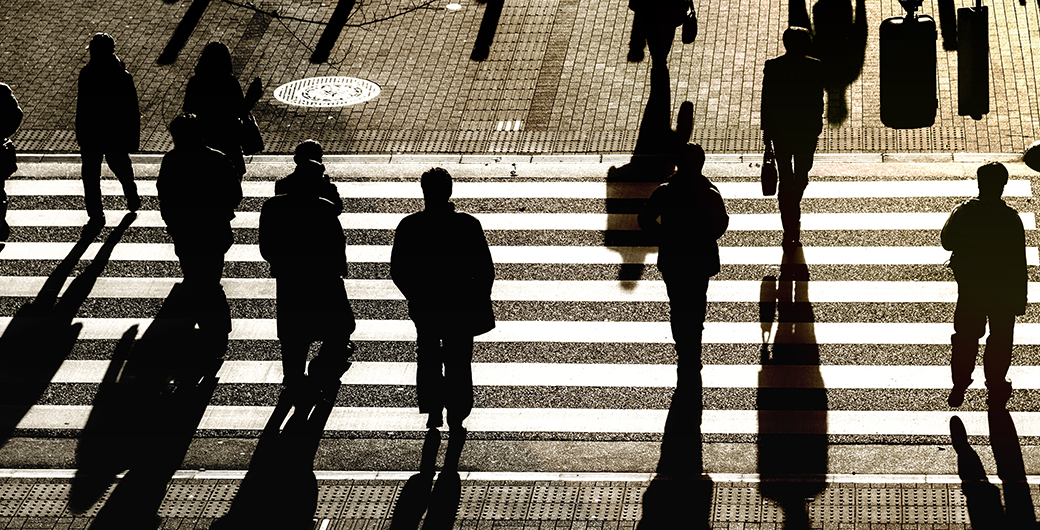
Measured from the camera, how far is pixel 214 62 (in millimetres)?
11273

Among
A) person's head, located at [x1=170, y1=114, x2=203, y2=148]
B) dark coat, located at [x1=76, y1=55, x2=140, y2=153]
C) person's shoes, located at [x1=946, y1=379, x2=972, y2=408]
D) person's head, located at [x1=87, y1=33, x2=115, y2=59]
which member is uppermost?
person's head, located at [x1=87, y1=33, x2=115, y2=59]

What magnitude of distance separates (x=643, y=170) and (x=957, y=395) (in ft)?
16.4

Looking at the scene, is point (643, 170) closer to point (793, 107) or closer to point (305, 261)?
point (793, 107)

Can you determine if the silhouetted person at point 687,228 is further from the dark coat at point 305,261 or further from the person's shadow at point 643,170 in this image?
the dark coat at point 305,261

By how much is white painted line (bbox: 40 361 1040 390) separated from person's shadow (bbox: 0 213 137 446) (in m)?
0.16

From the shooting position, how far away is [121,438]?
8875 mm

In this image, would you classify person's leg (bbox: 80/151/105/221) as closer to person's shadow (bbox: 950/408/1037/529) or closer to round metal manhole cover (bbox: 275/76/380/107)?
round metal manhole cover (bbox: 275/76/380/107)

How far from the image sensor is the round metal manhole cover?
48.9 ft

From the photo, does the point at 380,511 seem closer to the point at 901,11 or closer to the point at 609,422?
the point at 609,422

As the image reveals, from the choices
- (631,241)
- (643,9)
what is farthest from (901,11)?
(631,241)

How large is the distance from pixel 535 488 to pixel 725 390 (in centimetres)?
194

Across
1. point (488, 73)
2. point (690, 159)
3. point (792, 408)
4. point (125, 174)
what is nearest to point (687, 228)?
point (690, 159)

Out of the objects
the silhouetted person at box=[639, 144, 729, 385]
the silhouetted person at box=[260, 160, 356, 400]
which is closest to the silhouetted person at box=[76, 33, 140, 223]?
the silhouetted person at box=[260, 160, 356, 400]

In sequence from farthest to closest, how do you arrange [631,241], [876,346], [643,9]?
[643,9], [631,241], [876,346]
